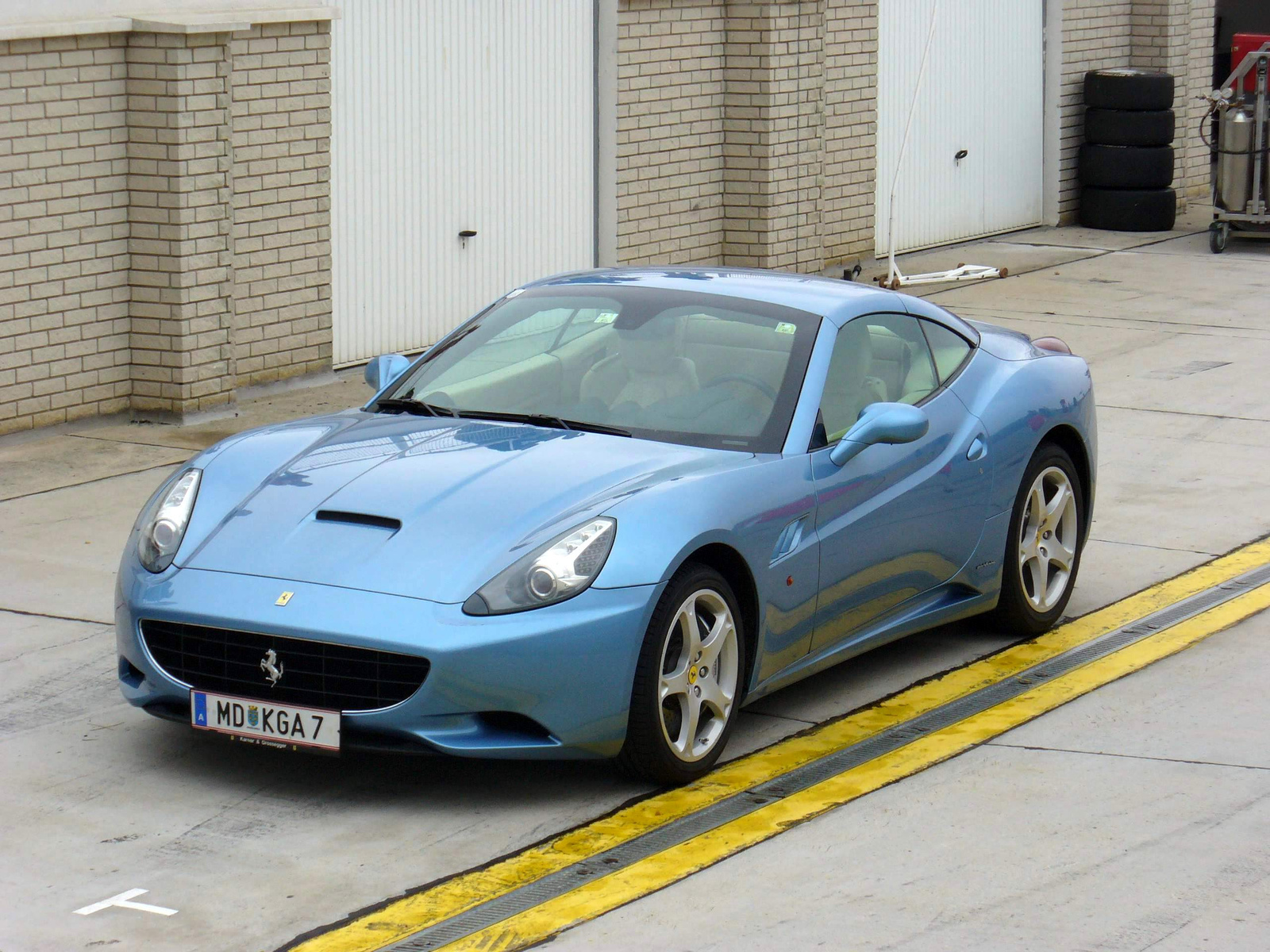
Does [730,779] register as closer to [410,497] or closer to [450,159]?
[410,497]

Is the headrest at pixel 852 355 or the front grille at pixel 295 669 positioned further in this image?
the headrest at pixel 852 355

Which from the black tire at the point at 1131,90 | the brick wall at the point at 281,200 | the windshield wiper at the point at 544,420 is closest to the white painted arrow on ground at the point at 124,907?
the windshield wiper at the point at 544,420

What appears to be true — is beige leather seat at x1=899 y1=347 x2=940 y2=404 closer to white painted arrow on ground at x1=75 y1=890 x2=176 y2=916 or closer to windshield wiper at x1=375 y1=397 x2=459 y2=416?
windshield wiper at x1=375 y1=397 x2=459 y2=416

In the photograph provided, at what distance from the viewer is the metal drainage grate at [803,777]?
189 inches

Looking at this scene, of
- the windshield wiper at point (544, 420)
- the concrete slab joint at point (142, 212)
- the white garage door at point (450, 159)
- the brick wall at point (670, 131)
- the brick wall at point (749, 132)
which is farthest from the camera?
the brick wall at point (749, 132)

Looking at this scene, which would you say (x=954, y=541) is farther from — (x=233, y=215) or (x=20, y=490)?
(x=233, y=215)

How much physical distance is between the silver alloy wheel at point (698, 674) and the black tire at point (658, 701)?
0.7 inches

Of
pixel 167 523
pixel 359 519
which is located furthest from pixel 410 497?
pixel 167 523

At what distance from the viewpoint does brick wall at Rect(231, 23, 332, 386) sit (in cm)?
1091

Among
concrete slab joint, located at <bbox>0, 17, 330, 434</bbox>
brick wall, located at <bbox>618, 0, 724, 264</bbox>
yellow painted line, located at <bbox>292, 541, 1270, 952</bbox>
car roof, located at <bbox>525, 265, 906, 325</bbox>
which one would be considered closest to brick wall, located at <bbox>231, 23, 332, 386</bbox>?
concrete slab joint, located at <bbox>0, 17, 330, 434</bbox>

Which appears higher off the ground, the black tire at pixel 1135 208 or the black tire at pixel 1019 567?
the black tire at pixel 1135 208

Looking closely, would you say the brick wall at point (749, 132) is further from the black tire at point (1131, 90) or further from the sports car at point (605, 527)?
the sports car at point (605, 527)

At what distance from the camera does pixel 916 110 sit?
17234mm

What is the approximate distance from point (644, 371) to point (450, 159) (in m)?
6.56
